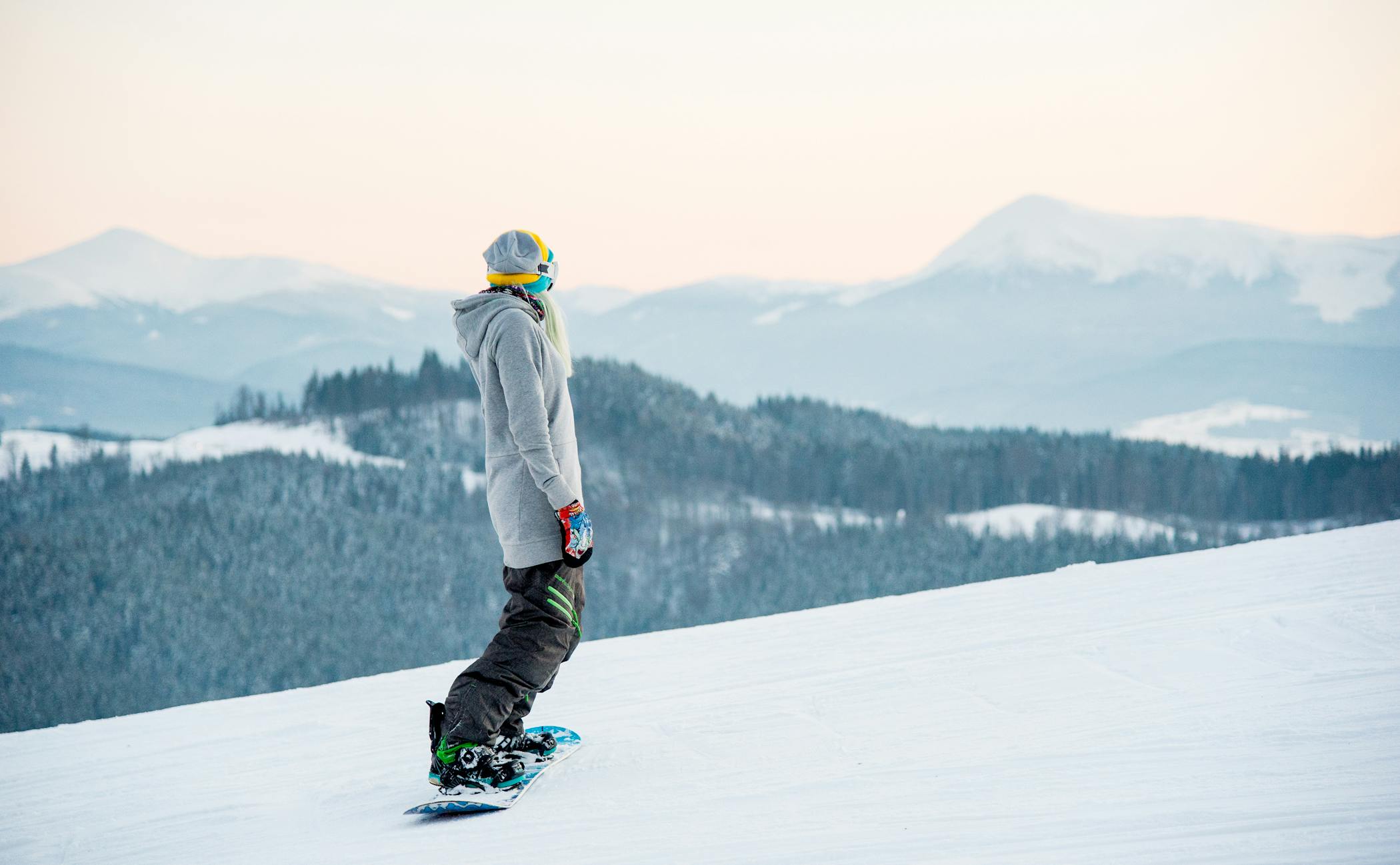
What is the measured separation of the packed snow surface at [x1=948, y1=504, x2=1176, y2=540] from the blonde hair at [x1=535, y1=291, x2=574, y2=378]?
113184 millimetres

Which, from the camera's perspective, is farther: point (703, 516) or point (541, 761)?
point (703, 516)

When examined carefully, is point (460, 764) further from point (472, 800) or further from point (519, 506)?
point (519, 506)

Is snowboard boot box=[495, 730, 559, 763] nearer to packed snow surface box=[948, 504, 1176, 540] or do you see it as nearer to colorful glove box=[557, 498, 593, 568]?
colorful glove box=[557, 498, 593, 568]

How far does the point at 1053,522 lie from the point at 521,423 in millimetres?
120291

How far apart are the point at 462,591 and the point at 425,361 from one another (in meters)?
45.1

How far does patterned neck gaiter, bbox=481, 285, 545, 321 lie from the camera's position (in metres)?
3.81

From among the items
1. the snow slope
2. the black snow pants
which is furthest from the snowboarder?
the snow slope

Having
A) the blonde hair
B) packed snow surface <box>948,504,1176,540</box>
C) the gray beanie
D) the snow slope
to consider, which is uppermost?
the gray beanie

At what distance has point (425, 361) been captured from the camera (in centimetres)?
14538

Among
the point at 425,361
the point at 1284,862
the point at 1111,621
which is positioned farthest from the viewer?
the point at 425,361

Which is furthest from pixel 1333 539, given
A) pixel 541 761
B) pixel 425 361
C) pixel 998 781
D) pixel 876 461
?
pixel 425 361

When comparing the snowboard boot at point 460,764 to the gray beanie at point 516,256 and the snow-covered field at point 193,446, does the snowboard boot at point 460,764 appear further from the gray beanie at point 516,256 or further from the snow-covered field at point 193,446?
the snow-covered field at point 193,446

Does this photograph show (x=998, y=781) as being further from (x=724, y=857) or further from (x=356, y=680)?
(x=356, y=680)

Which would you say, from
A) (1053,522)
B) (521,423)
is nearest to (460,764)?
(521,423)
